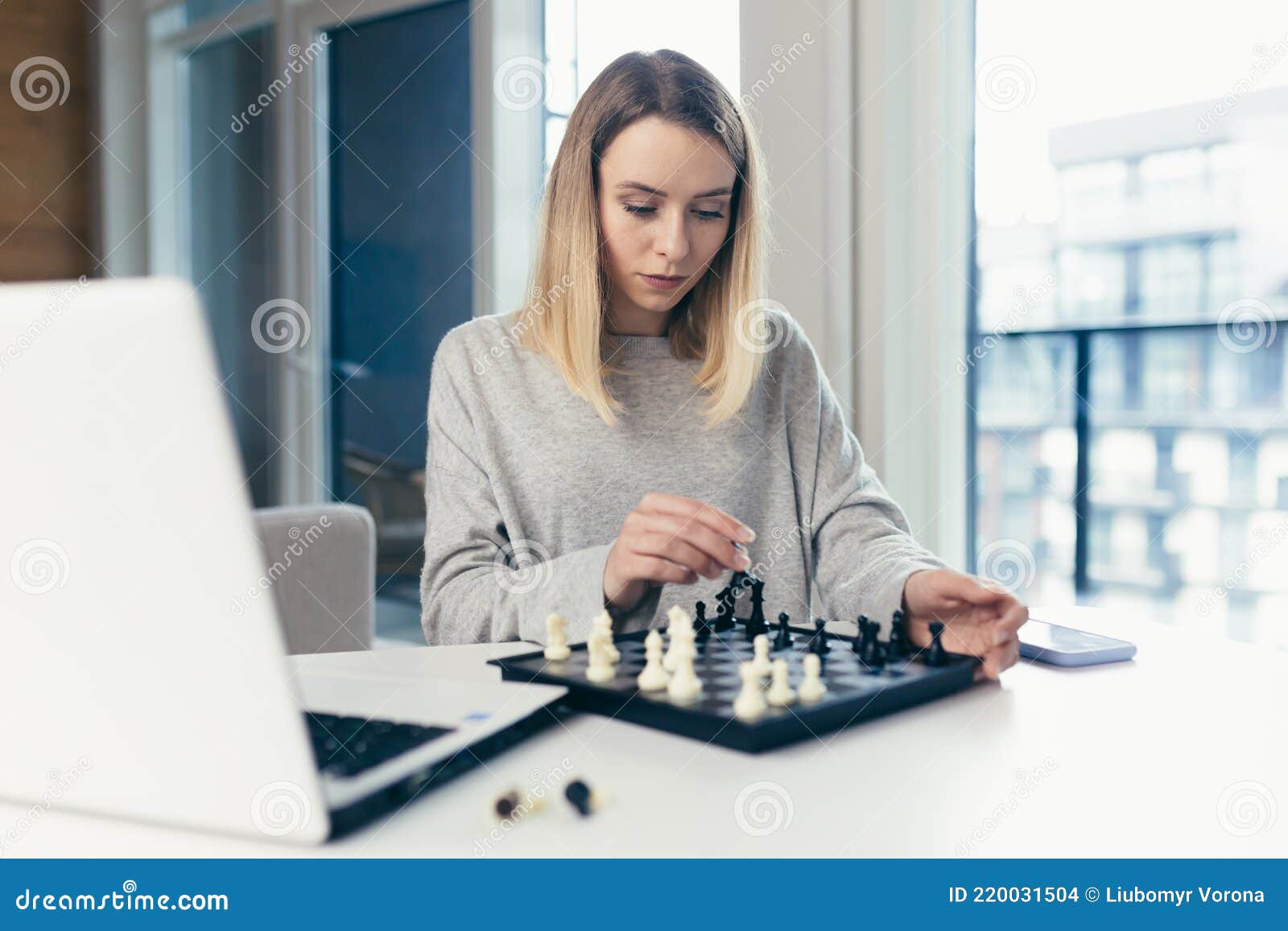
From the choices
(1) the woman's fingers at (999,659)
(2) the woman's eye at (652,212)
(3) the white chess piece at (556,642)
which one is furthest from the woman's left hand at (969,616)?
(2) the woman's eye at (652,212)

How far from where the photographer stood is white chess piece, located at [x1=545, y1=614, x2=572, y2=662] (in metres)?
0.93

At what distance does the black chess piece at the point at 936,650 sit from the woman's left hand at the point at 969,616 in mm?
51

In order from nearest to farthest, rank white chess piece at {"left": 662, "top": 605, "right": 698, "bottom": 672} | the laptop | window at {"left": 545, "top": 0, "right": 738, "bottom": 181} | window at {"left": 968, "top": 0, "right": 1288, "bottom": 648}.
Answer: the laptop, white chess piece at {"left": 662, "top": 605, "right": 698, "bottom": 672}, window at {"left": 968, "top": 0, "right": 1288, "bottom": 648}, window at {"left": 545, "top": 0, "right": 738, "bottom": 181}

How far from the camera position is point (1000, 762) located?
29.2 inches

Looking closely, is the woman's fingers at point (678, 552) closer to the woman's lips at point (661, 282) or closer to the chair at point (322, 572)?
the woman's lips at point (661, 282)

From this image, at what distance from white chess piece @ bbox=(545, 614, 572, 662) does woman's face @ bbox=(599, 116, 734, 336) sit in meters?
0.64

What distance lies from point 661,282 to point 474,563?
47cm

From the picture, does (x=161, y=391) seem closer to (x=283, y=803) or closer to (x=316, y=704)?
(x=283, y=803)

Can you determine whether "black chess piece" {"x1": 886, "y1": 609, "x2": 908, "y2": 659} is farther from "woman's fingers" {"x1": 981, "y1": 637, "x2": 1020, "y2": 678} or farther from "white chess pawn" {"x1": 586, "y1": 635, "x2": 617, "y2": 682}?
"white chess pawn" {"x1": 586, "y1": 635, "x2": 617, "y2": 682}

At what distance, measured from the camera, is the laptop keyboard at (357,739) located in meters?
0.64

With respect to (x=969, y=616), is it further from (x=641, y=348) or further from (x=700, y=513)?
(x=641, y=348)

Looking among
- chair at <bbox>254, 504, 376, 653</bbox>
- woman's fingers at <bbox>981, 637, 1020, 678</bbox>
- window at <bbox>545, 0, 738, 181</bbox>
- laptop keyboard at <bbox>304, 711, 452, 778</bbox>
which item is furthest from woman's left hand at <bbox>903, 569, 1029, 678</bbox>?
window at <bbox>545, 0, 738, 181</bbox>

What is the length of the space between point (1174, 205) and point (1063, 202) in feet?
0.74
